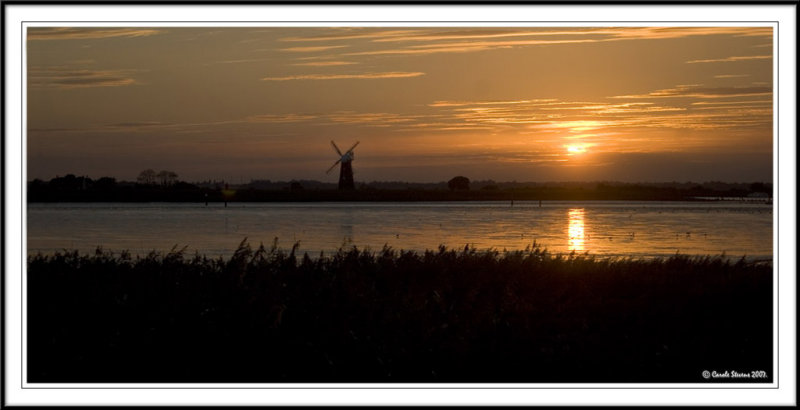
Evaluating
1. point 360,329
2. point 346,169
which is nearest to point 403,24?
point 360,329

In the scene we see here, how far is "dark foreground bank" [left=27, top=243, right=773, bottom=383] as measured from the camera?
42.6 feet

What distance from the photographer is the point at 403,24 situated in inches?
468

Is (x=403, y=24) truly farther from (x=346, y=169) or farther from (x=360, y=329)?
(x=346, y=169)

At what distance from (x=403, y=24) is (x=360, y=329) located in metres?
4.81

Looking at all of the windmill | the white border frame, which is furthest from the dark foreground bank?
the windmill

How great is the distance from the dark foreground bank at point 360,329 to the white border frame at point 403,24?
1.46m

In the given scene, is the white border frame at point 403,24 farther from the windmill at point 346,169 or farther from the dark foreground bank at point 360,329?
the windmill at point 346,169

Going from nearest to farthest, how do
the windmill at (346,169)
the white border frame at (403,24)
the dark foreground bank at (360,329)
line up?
the white border frame at (403,24), the dark foreground bank at (360,329), the windmill at (346,169)

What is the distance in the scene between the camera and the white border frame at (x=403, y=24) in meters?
10.9

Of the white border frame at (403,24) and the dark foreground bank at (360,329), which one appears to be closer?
the white border frame at (403,24)

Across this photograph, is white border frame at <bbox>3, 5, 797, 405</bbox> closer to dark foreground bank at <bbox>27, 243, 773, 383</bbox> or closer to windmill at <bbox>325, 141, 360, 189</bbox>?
dark foreground bank at <bbox>27, 243, 773, 383</bbox>

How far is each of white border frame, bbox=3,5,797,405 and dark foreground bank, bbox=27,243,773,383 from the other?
1.46m

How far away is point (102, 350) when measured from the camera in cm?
1320

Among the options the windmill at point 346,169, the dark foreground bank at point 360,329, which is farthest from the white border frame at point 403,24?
the windmill at point 346,169
